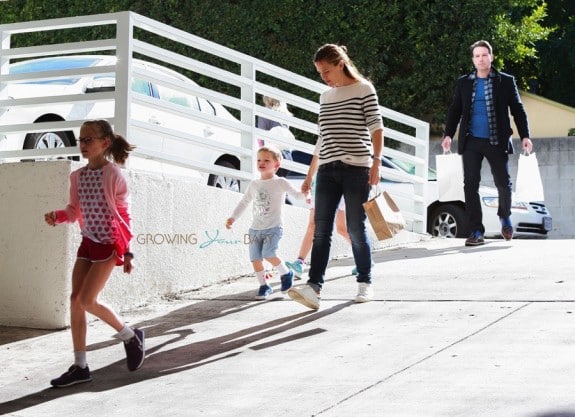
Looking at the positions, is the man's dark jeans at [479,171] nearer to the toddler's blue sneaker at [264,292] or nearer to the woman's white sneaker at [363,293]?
the toddler's blue sneaker at [264,292]

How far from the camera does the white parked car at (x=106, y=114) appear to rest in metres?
11.4

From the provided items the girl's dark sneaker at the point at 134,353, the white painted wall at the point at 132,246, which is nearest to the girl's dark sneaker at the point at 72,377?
the girl's dark sneaker at the point at 134,353

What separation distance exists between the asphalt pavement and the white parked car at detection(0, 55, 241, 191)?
Answer: 2244mm

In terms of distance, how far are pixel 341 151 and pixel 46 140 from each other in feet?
12.6

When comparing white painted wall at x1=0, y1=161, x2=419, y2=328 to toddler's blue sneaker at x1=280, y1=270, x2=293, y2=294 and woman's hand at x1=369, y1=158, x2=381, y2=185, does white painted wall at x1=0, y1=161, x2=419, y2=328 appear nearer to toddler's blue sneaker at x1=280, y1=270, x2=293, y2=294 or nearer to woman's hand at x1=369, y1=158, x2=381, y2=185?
toddler's blue sneaker at x1=280, y1=270, x2=293, y2=294

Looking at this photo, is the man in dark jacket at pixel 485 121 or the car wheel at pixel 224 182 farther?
the car wheel at pixel 224 182

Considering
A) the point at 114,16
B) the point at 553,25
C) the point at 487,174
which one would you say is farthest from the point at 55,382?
the point at 553,25

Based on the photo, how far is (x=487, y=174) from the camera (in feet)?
74.5

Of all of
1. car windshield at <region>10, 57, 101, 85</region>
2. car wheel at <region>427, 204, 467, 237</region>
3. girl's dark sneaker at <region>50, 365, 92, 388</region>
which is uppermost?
car windshield at <region>10, 57, 101, 85</region>

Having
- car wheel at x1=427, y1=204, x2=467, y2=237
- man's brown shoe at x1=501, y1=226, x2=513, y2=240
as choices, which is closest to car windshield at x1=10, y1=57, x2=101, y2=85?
man's brown shoe at x1=501, y1=226, x2=513, y2=240

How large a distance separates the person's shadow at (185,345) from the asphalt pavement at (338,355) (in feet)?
0.04

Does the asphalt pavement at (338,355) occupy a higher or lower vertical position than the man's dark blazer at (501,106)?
lower

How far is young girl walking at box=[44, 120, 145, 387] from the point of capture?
7023 mm

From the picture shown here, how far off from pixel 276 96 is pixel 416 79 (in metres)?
11.5
